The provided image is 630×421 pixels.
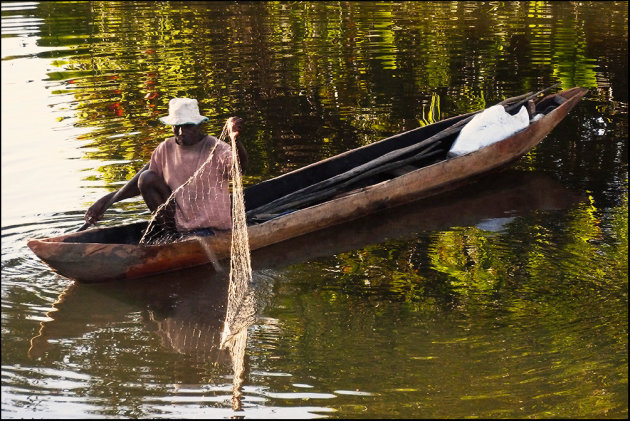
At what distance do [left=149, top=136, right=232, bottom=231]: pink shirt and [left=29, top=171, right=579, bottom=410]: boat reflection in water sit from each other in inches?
14.6

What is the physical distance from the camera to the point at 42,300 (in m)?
6.13

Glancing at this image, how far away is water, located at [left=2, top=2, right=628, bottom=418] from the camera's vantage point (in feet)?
16.4

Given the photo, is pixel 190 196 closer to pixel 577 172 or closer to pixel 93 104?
pixel 577 172

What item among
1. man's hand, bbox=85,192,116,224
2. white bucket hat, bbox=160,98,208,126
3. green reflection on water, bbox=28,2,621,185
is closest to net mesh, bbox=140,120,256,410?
white bucket hat, bbox=160,98,208,126

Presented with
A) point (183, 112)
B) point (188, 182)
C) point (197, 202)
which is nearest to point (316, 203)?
point (197, 202)

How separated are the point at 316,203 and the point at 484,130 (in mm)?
1662

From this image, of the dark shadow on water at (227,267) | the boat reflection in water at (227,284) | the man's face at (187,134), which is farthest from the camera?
the man's face at (187,134)

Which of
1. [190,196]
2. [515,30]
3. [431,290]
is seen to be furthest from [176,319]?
[515,30]

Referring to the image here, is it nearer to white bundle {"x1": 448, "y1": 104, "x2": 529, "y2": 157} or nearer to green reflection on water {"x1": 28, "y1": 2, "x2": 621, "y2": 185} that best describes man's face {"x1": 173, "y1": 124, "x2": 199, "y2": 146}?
green reflection on water {"x1": 28, "y1": 2, "x2": 621, "y2": 185}

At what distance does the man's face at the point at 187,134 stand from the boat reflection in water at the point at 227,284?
3.00 feet

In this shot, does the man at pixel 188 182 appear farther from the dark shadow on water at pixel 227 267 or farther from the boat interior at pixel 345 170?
the dark shadow on water at pixel 227 267

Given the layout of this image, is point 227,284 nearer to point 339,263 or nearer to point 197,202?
point 197,202

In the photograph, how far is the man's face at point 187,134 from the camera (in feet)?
20.4

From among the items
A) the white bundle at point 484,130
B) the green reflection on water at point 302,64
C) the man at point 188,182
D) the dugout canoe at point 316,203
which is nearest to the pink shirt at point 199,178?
the man at point 188,182
